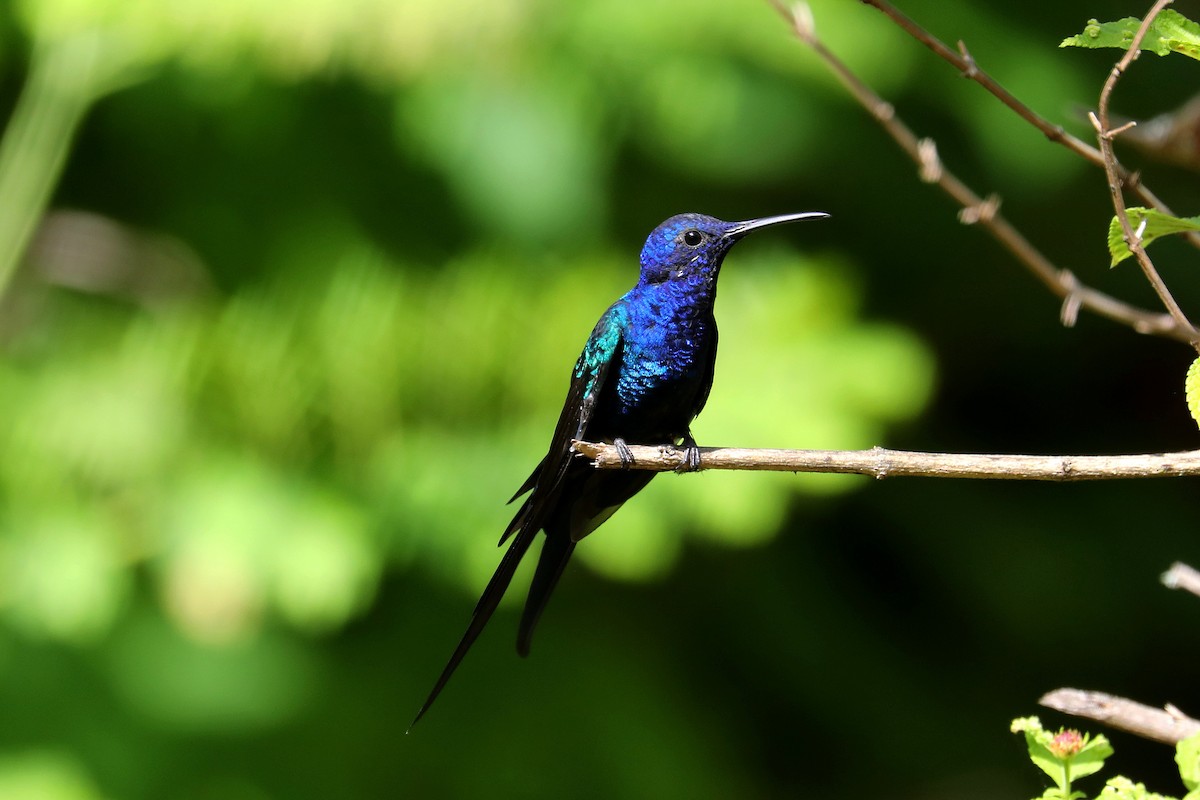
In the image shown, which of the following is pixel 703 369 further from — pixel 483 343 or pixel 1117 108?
pixel 1117 108

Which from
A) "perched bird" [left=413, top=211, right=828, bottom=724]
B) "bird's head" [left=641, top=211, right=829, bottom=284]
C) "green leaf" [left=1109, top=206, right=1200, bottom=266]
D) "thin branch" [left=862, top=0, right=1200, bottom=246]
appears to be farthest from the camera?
"bird's head" [left=641, top=211, right=829, bottom=284]

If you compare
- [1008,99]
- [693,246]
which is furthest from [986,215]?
[693,246]

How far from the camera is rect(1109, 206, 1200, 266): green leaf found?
1.14 metres

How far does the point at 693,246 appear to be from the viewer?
273cm

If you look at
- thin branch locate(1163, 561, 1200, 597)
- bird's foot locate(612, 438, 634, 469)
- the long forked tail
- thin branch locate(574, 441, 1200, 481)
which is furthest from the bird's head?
thin branch locate(1163, 561, 1200, 597)

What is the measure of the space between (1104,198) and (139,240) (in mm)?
3537

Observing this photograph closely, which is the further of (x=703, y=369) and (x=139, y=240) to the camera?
(x=139, y=240)

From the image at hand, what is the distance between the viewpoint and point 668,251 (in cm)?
276

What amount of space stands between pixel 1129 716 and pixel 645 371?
1.75 metres

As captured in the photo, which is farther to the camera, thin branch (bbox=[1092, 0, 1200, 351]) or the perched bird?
the perched bird

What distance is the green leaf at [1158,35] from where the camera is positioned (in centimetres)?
115

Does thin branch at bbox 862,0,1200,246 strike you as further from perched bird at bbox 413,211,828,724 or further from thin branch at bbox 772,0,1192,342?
perched bird at bbox 413,211,828,724

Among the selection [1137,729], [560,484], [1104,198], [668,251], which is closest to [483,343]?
[668,251]

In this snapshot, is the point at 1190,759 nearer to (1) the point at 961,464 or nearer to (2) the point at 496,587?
(1) the point at 961,464
